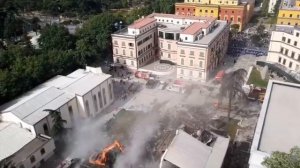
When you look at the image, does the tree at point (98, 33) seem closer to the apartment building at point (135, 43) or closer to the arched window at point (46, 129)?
the apartment building at point (135, 43)

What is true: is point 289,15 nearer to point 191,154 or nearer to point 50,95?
point 191,154

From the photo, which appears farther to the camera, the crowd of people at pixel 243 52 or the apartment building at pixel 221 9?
the apartment building at pixel 221 9

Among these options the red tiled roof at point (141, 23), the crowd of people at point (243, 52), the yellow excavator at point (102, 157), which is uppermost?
the red tiled roof at point (141, 23)

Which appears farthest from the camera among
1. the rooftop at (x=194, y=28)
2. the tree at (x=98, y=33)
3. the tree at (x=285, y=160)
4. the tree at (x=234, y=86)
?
the tree at (x=98, y=33)

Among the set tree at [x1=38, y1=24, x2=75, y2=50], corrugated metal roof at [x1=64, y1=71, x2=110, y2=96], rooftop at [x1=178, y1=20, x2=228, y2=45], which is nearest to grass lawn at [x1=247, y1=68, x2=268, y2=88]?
rooftop at [x1=178, y1=20, x2=228, y2=45]

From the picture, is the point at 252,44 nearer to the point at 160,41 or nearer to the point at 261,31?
the point at 261,31

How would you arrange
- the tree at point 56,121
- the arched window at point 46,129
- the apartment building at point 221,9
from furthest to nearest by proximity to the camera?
1. the apartment building at point 221,9
2. the arched window at point 46,129
3. the tree at point 56,121

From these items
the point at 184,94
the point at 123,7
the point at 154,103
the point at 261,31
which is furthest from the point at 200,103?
the point at 123,7

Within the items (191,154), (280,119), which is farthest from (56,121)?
(280,119)

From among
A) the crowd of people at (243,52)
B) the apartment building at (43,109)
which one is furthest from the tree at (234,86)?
the apartment building at (43,109)
